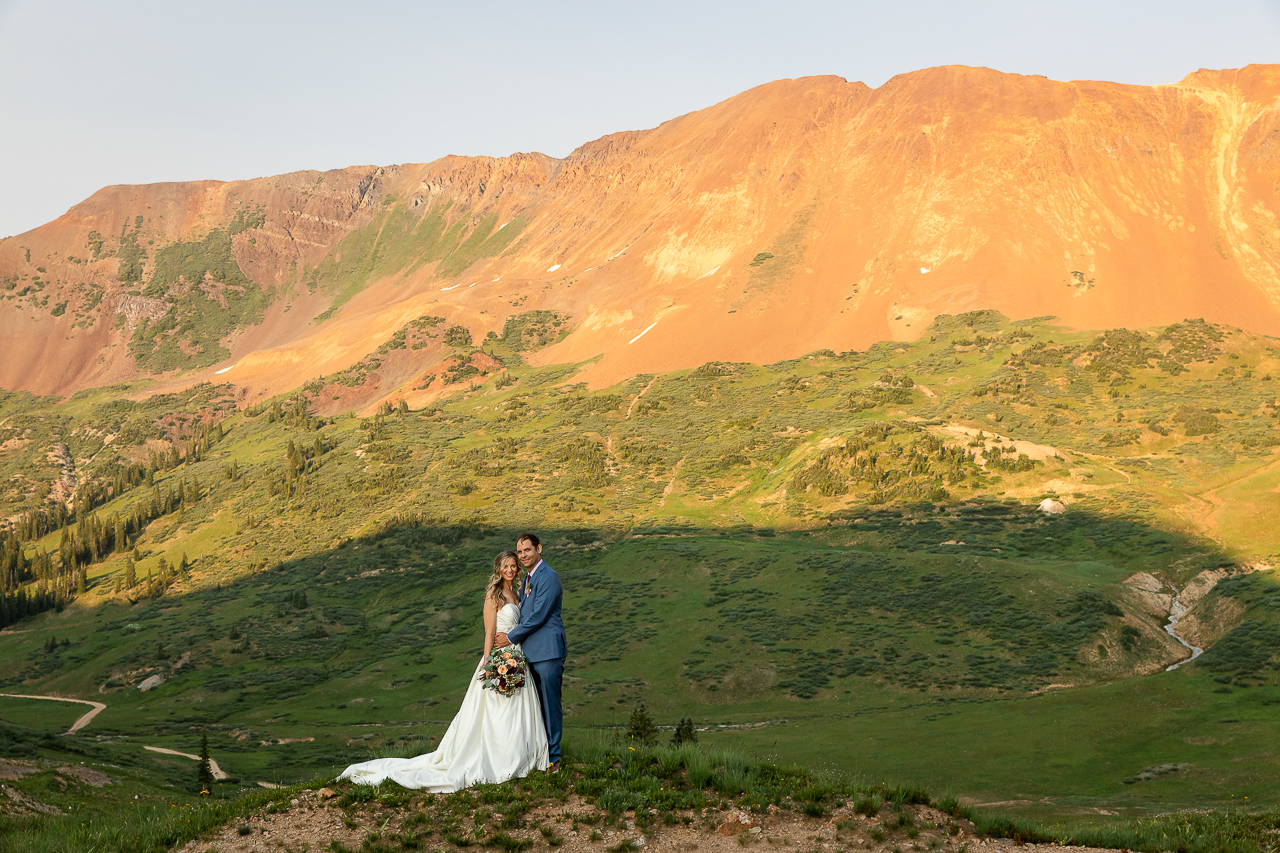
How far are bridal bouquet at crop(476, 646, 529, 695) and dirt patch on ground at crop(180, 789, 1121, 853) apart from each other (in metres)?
1.84

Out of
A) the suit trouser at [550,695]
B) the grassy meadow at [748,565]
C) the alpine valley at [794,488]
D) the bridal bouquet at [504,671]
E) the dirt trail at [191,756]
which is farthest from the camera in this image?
the alpine valley at [794,488]

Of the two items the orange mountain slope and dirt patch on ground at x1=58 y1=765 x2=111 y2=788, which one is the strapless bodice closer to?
dirt patch on ground at x1=58 y1=765 x2=111 y2=788

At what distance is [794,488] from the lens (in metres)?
103

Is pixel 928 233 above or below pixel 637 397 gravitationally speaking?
above

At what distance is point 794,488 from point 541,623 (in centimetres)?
9223

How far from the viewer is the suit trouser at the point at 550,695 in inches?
511

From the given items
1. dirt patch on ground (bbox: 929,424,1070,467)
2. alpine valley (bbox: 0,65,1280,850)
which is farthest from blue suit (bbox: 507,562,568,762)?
dirt patch on ground (bbox: 929,424,1070,467)

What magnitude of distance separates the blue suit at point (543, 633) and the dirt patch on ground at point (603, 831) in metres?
1.73

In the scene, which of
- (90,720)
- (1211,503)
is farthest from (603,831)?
(1211,503)

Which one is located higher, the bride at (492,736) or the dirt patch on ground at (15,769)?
the bride at (492,736)

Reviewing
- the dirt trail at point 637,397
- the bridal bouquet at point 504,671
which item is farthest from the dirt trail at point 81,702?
the dirt trail at point 637,397

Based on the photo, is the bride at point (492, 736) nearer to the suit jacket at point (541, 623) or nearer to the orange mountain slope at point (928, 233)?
the suit jacket at point (541, 623)

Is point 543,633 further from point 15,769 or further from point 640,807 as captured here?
point 15,769

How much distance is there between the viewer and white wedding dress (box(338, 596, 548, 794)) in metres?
12.9
